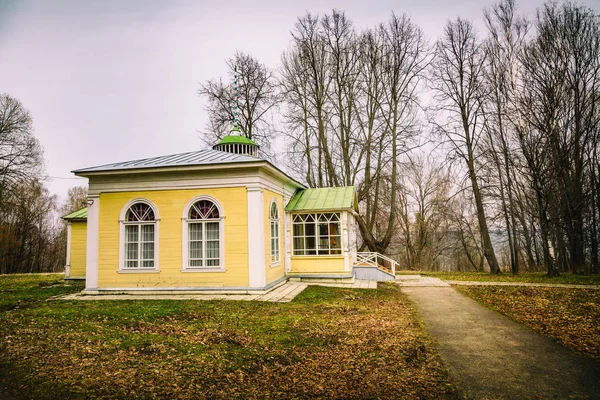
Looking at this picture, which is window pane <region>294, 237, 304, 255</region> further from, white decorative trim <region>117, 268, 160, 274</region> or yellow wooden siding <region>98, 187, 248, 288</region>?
white decorative trim <region>117, 268, 160, 274</region>

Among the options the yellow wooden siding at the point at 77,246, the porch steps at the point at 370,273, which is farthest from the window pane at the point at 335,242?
the yellow wooden siding at the point at 77,246

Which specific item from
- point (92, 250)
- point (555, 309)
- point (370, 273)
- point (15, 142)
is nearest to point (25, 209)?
point (15, 142)

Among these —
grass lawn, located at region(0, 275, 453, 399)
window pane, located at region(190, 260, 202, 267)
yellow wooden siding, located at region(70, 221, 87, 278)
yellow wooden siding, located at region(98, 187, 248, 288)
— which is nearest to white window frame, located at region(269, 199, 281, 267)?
yellow wooden siding, located at region(98, 187, 248, 288)

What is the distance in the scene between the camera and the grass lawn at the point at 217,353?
177 inches

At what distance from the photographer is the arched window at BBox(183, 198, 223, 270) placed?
1183cm

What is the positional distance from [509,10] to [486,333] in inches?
710

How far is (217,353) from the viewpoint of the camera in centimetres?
575

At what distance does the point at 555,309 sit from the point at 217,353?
892cm

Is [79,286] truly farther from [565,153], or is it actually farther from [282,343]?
[565,153]

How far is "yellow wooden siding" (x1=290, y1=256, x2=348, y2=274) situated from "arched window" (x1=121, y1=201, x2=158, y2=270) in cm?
589

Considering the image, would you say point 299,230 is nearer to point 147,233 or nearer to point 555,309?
point 147,233

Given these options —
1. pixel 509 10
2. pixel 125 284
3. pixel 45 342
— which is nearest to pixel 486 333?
pixel 45 342

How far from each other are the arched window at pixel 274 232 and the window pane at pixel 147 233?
432cm

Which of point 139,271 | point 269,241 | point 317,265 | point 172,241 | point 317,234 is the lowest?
point 317,265
